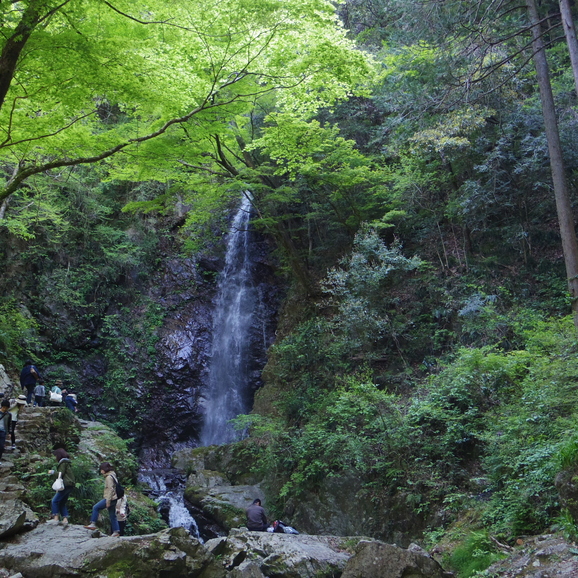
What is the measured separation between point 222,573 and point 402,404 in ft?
17.9

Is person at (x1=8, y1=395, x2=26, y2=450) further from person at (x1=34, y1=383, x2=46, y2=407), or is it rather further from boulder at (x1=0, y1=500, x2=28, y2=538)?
boulder at (x1=0, y1=500, x2=28, y2=538)

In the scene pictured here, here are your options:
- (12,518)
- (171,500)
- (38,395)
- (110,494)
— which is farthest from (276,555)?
(38,395)

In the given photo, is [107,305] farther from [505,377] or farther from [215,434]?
[505,377]

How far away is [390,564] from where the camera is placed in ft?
18.3

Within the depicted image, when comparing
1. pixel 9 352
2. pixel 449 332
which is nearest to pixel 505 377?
pixel 449 332

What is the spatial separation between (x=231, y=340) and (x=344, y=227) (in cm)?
679

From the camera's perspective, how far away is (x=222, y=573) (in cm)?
625

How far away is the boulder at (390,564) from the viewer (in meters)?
5.52

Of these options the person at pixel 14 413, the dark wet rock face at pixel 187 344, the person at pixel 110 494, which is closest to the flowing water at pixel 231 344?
the dark wet rock face at pixel 187 344

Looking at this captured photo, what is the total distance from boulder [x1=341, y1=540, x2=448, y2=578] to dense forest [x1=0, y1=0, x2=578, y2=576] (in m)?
0.63

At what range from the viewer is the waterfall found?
18.0 meters

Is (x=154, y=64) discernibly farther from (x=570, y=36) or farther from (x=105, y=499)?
(x=570, y=36)

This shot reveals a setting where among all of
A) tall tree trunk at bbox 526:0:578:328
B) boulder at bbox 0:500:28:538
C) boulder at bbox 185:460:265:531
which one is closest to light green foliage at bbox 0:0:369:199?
boulder at bbox 0:500:28:538

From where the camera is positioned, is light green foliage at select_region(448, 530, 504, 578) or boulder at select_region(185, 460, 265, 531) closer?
light green foliage at select_region(448, 530, 504, 578)
